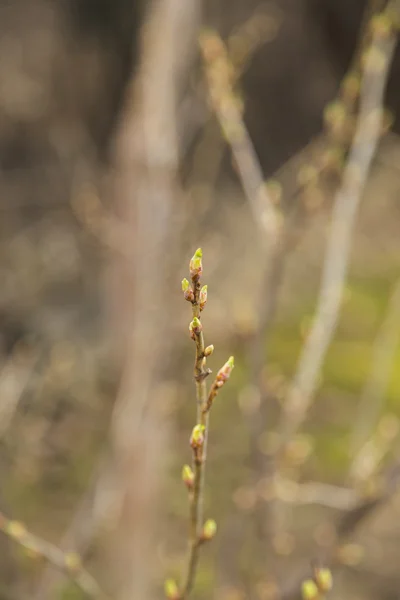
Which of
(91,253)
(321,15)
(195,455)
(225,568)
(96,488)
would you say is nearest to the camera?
(195,455)

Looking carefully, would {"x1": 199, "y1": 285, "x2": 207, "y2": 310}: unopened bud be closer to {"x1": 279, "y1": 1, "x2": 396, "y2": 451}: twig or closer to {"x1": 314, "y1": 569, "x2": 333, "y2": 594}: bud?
{"x1": 314, "y1": 569, "x2": 333, "y2": 594}: bud

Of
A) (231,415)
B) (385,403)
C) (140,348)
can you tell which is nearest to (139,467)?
(140,348)

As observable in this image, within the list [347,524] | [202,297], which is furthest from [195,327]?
[347,524]

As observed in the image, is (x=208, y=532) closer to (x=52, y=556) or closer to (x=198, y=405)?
(x=198, y=405)

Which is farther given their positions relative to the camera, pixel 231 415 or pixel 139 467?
pixel 231 415

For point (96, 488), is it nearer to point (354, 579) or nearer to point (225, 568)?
point (225, 568)

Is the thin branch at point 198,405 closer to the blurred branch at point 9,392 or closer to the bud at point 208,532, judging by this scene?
the bud at point 208,532
